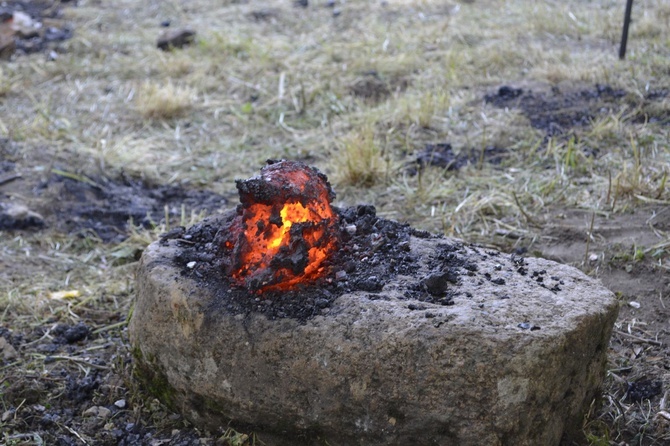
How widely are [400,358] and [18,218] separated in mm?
3249

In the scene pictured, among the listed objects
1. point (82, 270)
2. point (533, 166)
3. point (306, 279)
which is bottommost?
point (82, 270)

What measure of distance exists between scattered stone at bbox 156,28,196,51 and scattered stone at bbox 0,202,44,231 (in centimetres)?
368

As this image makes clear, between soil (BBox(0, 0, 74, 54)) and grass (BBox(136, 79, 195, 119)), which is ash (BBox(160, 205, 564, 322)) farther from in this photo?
soil (BBox(0, 0, 74, 54))

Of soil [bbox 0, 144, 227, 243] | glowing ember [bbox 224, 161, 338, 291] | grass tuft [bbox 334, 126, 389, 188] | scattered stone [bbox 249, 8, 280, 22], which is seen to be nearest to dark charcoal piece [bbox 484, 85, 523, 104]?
grass tuft [bbox 334, 126, 389, 188]

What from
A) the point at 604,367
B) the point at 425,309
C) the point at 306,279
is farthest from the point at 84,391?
the point at 604,367

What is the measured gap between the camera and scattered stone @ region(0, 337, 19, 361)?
346 cm

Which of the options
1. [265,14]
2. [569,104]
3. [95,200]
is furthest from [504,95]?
[265,14]

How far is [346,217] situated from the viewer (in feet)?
10.6

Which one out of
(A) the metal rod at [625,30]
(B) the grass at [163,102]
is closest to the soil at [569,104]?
(A) the metal rod at [625,30]

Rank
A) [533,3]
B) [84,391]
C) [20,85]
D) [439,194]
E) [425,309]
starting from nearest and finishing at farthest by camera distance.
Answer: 1. [425,309]
2. [84,391]
3. [439,194]
4. [20,85]
5. [533,3]

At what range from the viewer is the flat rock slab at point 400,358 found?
2.39 meters

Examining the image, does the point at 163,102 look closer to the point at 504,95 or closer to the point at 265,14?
the point at 504,95

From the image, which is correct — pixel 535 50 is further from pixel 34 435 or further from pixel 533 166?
pixel 34 435

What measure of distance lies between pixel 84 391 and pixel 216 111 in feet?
12.3
